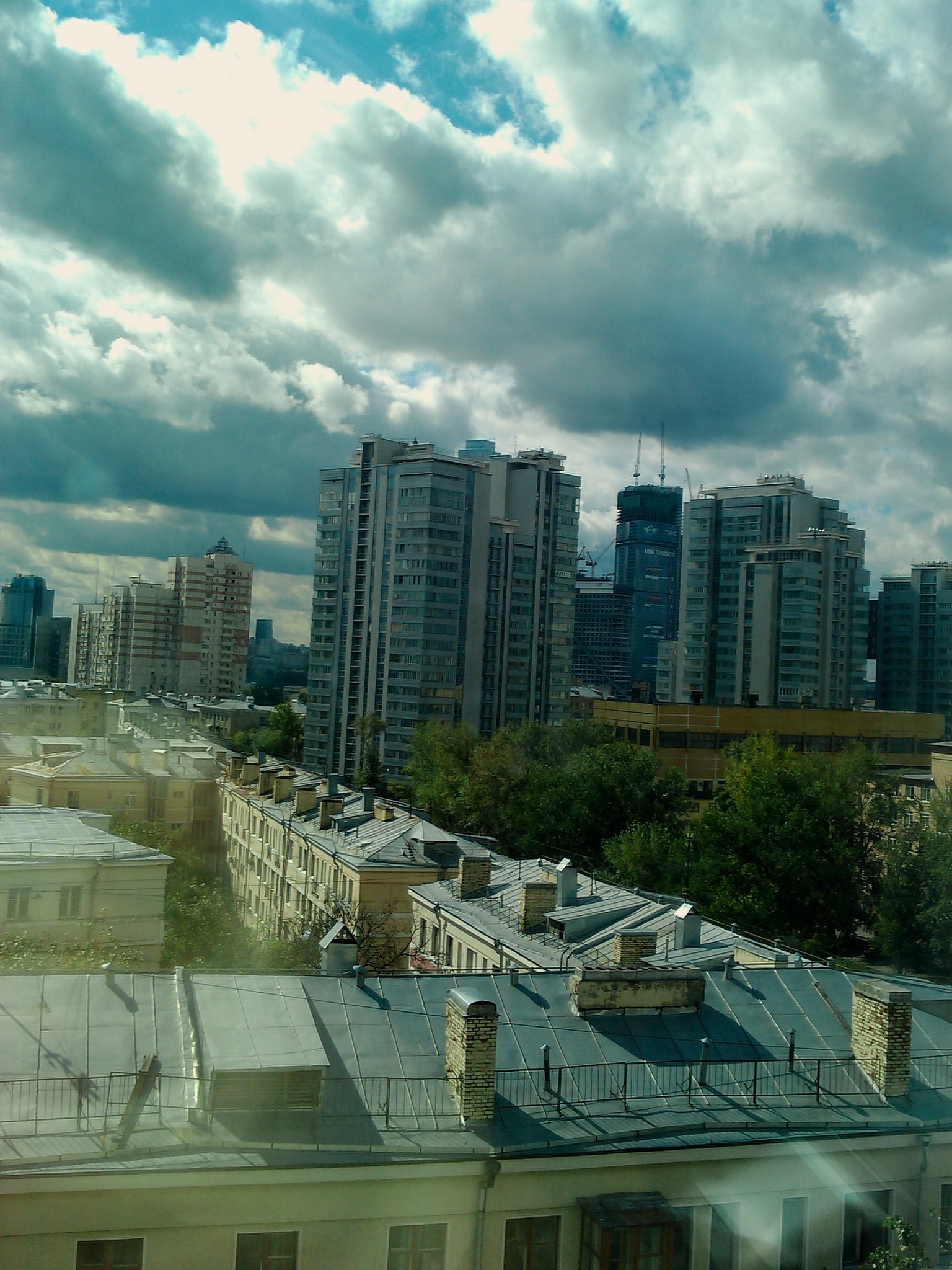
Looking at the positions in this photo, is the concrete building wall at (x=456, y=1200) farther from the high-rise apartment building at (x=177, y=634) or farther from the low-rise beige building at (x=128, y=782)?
the low-rise beige building at (x=128, y=782)

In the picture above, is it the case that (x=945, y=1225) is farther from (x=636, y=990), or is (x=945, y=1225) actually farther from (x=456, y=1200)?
(x=456, y=1200)

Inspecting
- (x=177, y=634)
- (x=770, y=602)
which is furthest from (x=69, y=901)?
(x=770, y=602)

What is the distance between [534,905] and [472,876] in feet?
4.00

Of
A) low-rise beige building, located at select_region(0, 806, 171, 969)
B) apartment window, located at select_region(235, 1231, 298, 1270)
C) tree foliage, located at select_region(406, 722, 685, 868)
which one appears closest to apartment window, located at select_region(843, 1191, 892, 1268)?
apartment window, located at select_region(235, 1231, 298, 1270)

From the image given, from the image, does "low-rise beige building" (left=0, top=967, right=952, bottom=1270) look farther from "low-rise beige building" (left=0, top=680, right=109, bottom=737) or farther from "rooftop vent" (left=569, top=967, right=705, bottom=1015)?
"low-rise beige building" (left=0, top=680, right=109, bottom=737)

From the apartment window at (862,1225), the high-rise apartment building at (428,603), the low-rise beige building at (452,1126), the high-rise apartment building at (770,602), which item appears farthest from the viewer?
the high-rise apartment building at (770,602)

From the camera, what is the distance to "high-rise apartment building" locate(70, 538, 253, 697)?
35.6 ft

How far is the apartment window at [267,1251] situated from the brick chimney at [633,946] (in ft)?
9.96

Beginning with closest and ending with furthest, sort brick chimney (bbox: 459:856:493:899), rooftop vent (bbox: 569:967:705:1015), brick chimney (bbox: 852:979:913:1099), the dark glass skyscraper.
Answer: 1. brick chimney (bbox: 852:979:913:1099)
2. rooftop vent (bbox: 569:967:705:1015)
3. brick chimney (bbox: 459:856:493:899)
4. the dark glass skyscraper

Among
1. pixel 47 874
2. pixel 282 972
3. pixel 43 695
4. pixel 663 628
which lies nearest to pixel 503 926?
pixel 47 874

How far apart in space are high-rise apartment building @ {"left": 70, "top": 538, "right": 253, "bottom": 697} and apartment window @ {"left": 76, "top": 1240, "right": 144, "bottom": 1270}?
5.09 meters

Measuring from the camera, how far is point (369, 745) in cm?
2594

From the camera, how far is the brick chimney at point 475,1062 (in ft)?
11.0

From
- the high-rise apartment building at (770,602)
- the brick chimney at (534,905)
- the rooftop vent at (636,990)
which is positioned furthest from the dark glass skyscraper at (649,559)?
the rooftop vent at (636,990)
